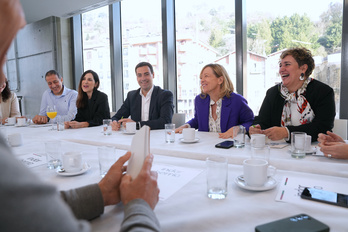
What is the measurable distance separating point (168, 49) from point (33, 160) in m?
3.14

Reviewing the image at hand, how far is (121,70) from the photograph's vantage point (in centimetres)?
505

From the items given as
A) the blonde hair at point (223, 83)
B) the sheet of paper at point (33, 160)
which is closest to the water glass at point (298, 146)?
the blonde hair at point (223, 83)

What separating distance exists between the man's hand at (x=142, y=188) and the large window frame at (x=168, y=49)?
3002mm

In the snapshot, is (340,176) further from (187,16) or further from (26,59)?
(26,59)

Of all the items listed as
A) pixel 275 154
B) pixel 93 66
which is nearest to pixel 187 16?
pixel 93 66

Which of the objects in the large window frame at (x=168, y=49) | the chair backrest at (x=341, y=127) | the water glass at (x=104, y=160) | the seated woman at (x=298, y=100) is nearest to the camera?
the water glass at (x=104, y=160)

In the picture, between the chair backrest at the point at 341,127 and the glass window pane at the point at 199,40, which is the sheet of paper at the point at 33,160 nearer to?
the chair backrest at the point at 341,127

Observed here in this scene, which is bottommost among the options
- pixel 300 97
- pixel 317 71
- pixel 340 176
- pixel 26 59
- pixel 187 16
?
pixel 340 176

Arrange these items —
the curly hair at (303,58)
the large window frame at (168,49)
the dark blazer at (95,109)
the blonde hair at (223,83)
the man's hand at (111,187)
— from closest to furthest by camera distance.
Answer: the man's hand at (111,187), the curly hair at (303,58), the blonde hair at (223,83), the large window frame at (168,49), the dark blazer at (95,109)

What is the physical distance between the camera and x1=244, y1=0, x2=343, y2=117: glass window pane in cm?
308

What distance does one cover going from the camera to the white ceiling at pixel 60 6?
4.54m

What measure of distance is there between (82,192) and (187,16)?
3.84m

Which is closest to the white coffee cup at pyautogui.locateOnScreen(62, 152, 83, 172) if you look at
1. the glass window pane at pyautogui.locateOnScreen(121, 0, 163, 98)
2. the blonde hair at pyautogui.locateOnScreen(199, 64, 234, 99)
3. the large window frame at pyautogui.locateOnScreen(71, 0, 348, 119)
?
the blonde hair at pyautogui.locateOnScreen(199, 64, 234, 99)

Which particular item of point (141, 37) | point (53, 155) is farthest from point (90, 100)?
point (53, 155)
